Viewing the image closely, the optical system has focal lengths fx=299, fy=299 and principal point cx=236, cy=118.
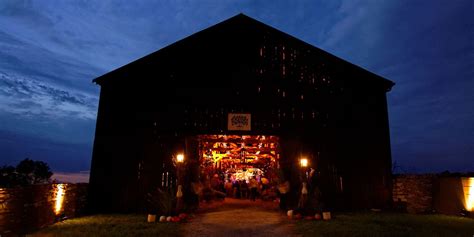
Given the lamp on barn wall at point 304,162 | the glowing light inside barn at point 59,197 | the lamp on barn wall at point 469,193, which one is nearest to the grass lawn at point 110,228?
the glowing light inside barn at point 59,197

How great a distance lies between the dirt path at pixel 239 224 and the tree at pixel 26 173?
939 cm

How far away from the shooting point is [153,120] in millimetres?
12617

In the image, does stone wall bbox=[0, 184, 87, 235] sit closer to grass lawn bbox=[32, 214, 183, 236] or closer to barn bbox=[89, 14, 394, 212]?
grass lawn bbox=[32, 214, 183, 236]

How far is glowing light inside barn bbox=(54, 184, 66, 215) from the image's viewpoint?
9.61 meters

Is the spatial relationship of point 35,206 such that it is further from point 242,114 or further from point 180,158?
point 242,114

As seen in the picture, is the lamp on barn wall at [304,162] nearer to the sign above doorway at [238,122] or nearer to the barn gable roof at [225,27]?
the sign above doorway at [238,122]

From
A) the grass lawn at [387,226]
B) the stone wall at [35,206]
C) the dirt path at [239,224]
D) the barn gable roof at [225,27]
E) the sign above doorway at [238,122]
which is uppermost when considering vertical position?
the barn gable roof at [225,27]

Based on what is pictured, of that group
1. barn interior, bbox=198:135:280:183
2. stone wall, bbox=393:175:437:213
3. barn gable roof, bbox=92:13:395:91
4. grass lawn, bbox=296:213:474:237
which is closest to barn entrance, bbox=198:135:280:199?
barn interior, bbox=198:135:280:183

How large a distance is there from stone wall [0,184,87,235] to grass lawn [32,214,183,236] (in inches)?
13.5

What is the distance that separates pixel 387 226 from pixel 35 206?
10199mm

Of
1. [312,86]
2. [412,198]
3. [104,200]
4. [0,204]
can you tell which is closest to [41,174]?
[104,200]

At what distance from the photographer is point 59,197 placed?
9.84 metres

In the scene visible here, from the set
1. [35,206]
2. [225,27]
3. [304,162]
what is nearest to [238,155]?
[304,162]

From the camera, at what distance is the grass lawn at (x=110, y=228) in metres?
8.10
